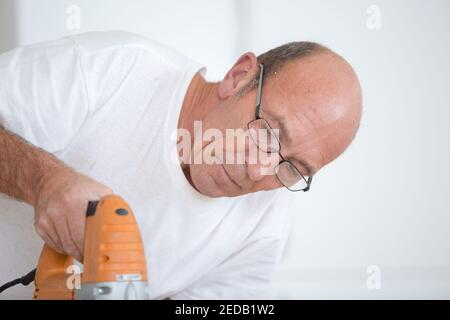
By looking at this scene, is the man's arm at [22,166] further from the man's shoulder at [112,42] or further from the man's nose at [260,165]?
the man's nose at [260,165]

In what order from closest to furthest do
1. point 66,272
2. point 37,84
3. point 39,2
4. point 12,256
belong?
point 66,272 < point 37,84 < point 12,256 < point 39,2

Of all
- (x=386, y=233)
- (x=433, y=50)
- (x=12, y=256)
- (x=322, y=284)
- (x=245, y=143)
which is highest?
(x=433, y=50)

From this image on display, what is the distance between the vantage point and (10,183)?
75cm

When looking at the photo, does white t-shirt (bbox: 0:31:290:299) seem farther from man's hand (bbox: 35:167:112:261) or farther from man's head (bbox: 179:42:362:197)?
man's hand (bbox: 35:167:112:261)

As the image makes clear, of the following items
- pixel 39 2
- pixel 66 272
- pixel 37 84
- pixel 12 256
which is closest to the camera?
pixel 66 272

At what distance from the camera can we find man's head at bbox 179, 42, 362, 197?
867 millimetres

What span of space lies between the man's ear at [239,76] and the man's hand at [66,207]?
382 mm

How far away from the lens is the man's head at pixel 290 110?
0.87 meters

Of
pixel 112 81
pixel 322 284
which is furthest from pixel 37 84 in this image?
pixel 322 284

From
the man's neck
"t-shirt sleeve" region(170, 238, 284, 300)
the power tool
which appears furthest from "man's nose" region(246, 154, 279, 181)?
the power tool

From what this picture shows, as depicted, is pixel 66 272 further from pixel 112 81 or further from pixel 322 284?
pixel 322 284

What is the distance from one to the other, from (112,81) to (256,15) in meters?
0.58

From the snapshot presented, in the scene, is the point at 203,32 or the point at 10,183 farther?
the point at 203,32

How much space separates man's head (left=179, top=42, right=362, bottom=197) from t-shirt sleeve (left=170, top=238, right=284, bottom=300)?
0.62 ft
